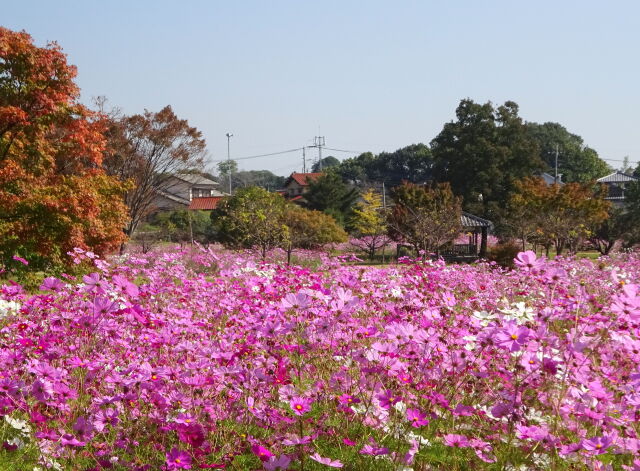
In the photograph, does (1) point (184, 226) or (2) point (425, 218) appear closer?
(2) point (425, 218)

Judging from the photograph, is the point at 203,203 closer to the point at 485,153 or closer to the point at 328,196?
the point at 328,196

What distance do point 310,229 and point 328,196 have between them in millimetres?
12333

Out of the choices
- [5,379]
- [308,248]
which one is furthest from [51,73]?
[308,248]

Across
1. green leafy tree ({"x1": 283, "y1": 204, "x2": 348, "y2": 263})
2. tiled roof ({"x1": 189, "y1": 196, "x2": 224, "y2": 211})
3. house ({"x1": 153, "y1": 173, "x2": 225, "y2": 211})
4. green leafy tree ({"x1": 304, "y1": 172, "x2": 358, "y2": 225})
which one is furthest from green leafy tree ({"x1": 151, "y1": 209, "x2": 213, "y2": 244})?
tiled roof ({"x1": 189, "y1": 196, "x2": 224, "y2": 211})

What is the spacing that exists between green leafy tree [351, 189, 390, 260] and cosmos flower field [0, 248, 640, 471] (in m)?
22.9

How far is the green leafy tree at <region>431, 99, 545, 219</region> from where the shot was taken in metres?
35.4

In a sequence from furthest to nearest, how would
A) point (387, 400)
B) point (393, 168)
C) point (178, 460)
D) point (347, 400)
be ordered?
1. point (393, 168)
2. point (347, 400)
3. point (387, 400)
4. point (178, 460)

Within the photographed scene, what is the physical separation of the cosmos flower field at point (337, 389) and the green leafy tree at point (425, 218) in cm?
1531

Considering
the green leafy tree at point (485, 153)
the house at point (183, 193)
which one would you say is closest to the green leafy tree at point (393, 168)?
the house at point (183, 193)

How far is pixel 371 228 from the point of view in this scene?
3044 cm

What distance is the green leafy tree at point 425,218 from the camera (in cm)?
2092

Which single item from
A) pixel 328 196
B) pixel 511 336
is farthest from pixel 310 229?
pixel 511 336

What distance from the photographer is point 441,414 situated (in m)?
2.82

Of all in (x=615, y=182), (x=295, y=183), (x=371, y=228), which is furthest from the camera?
(x=295, y=183)
